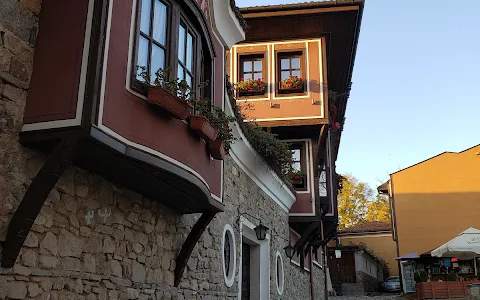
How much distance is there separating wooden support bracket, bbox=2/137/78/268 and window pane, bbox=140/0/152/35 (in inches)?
61.7

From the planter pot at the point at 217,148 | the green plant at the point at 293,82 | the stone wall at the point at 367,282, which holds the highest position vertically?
the green plant at the point at 293,82

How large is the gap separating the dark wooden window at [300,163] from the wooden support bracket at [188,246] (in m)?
7.72

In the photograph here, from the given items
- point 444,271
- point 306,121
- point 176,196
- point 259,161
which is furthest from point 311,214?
point 444,271

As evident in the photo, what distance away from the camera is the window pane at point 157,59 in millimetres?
4906

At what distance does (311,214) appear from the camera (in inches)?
534

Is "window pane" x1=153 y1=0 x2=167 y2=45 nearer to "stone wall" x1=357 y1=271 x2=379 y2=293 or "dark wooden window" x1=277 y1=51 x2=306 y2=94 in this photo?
"dark wooden window" x1=277 y1=51 x2=306 y2=94

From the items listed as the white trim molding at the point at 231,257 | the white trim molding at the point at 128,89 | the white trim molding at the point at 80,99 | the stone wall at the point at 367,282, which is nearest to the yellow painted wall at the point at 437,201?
the stone wall at the point at 367,282

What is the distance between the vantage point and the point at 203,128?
529 cm

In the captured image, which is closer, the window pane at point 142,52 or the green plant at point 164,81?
the green plant at point 164,81

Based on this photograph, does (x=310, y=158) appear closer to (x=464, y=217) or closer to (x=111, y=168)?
(x=111, y=168)

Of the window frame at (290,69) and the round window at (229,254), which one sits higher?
the window frame at (290,69)

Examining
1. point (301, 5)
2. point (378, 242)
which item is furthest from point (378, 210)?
point (301, 5)

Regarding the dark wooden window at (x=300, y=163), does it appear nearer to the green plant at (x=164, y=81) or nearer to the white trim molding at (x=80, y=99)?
the green plant at (x=164, y=81)

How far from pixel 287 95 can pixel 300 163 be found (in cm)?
197
